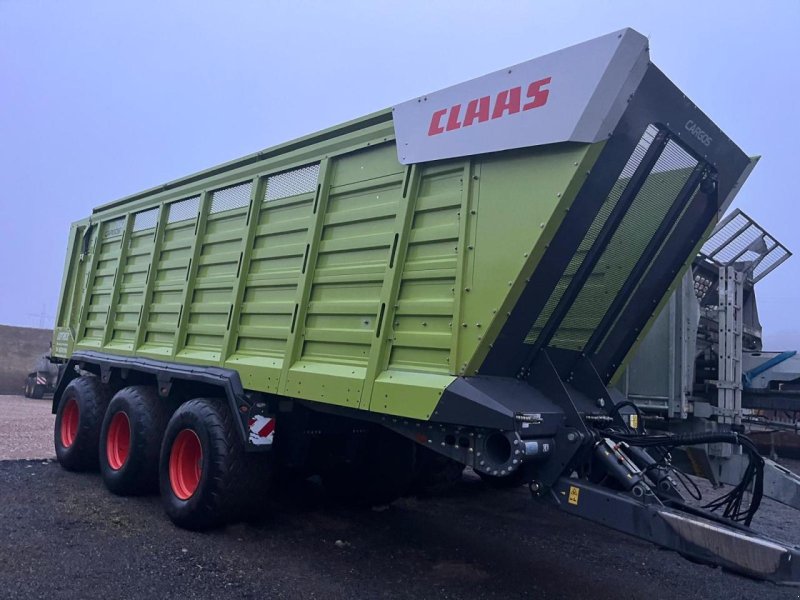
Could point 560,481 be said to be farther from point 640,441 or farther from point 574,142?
point 574,142

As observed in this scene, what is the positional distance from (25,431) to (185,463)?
686 centimetres

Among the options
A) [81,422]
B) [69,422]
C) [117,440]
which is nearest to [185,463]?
[117,440]

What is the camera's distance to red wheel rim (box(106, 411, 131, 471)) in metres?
6.71

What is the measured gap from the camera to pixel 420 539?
5.57 metres

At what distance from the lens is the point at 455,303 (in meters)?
3.93

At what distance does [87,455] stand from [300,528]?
3.03 meters

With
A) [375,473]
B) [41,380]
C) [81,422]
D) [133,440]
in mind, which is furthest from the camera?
[41,380]

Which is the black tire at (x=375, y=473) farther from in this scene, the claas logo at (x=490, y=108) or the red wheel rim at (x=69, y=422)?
the red wheel rim at (x=69, y=422)

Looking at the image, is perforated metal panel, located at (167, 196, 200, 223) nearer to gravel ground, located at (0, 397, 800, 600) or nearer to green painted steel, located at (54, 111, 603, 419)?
green painted steel, located at (54, 111, 603, 419)

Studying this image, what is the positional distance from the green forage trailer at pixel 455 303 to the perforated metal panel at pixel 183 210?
0.25 ft

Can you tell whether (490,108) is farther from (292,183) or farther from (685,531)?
(685,531)

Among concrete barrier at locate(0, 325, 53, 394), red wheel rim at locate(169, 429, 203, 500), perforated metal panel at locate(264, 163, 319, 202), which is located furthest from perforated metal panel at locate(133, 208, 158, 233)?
concrete barrier at locate(0, 325, 53, 394)

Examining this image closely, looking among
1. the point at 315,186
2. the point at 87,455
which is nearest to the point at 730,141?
the point at 315,186

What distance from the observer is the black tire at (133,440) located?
6258 millimetres
